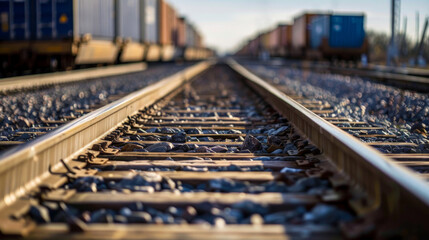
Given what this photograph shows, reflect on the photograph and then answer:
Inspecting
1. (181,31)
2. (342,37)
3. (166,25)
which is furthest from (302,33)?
(181,31)

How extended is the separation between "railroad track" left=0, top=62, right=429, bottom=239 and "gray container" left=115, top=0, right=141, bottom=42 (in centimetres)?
1635

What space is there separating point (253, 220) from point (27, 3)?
49.3 feet

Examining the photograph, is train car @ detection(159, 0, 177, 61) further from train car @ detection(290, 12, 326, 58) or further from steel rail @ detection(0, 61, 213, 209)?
steel rail @ detection(0, 61, 213, 209)

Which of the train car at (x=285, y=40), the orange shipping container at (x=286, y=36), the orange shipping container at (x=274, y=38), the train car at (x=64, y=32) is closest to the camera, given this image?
the train car at (x=64, y=32)

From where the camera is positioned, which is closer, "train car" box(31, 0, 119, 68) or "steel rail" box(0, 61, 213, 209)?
"steel rail" box(0, 61, 213, 209)

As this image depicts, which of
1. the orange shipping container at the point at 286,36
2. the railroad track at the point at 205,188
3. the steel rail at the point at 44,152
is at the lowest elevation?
the railroad track at the point at 205,188

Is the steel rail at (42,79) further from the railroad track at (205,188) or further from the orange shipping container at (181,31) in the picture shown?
the orange shipping container at (181,31)

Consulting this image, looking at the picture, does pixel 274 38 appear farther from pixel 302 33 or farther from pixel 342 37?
pixel 342 37

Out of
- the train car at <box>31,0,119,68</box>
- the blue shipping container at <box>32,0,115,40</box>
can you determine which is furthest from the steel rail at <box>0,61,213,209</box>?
the blue shipping container at <box>32,0,115,40</box>

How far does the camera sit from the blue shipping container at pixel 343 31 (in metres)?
29.8

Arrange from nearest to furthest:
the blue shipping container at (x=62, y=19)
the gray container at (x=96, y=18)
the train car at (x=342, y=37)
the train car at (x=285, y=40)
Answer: the blue shipping container at (x=62, y=19) < the gray container at (x=96, y=18) < the train car at (x=342, y=37) < the train car at (x=285, y=40)

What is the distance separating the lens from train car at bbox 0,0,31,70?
49.0ft

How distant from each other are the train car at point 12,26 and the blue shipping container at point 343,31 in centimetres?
1919

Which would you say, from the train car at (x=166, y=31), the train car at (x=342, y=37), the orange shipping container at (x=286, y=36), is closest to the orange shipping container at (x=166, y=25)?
the train car at (x=166, y=31)
